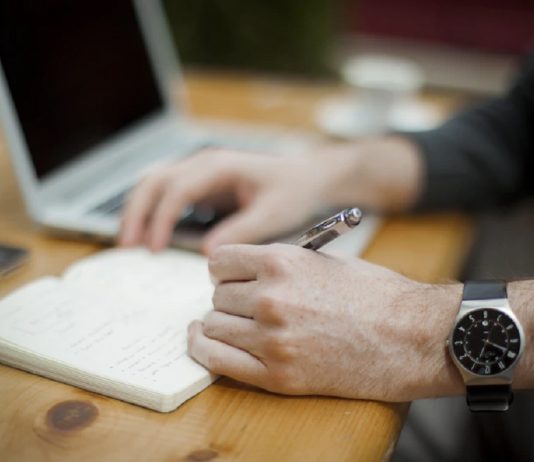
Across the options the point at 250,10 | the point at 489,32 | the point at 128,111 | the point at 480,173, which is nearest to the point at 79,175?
the point at 128,111

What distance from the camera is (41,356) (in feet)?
2.09

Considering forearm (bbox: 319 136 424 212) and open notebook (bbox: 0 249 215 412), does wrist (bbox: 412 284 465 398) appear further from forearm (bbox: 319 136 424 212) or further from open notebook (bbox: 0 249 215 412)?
forearm (bbox: 319 136 424 212)

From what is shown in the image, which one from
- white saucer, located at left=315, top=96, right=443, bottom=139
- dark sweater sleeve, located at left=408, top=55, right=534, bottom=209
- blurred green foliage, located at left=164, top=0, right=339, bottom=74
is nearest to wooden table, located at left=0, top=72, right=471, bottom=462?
dark sweater sleeve, located at left=408, top=55, right=534, bottom=209

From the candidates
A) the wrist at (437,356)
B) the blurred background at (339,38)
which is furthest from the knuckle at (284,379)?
the blurred background at (339,38)

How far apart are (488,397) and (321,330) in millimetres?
153

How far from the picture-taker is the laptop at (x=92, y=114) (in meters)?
0.92

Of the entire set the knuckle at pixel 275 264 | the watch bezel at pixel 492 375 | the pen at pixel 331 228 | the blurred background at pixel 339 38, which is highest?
the pen at pixel 331 228

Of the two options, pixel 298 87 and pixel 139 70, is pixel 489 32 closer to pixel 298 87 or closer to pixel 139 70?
pixel 298 87

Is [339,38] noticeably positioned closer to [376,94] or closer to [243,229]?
[376,94]

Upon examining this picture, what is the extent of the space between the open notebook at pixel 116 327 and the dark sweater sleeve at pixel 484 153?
39 cm

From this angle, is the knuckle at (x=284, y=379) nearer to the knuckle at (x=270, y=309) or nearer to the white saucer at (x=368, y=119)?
the knuckle at (x=270, y=309)

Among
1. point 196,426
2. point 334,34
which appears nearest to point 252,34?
point 334,34

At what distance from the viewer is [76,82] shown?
1027 mm

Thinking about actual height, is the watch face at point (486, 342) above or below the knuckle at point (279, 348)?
below
